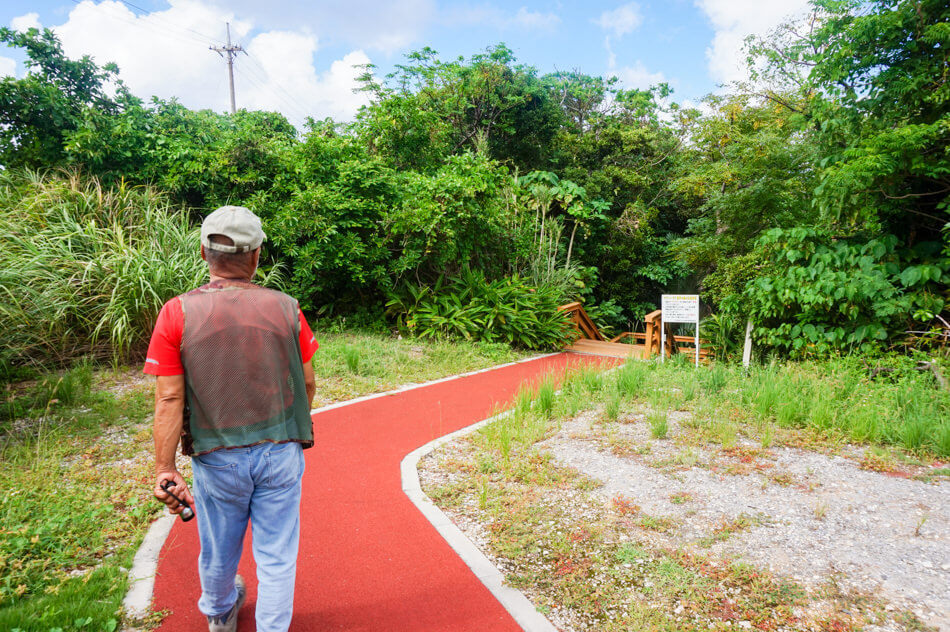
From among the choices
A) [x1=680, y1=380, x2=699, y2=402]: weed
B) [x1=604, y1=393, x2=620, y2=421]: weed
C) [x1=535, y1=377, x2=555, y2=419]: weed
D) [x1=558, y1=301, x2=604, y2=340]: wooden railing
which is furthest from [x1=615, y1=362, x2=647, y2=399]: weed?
[x1=558, y1=301, x2=604, y2=340]: wooden railing

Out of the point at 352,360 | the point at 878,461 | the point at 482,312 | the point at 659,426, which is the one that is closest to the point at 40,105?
the point at 352,360

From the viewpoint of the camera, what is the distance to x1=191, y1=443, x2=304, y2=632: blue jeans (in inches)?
81.3

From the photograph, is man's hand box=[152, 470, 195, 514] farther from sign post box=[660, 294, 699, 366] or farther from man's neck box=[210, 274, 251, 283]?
sign post box=[660, 294, 699, 366]

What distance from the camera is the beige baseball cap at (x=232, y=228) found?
202cm

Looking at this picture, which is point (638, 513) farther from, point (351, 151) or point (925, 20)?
point (351, 151)

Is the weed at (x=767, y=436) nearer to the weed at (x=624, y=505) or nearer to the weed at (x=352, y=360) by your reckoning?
the weed at (x=624, y=505)

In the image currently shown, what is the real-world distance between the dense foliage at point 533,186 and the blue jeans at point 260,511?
570 centimetres

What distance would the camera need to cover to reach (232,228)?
2.03 m

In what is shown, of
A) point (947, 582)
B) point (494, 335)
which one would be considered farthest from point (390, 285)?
point (947, 582)

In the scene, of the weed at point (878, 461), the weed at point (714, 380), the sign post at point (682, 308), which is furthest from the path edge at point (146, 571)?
the sign post at point (682, 308)

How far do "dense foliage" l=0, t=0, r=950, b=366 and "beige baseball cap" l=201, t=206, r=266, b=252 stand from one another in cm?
572

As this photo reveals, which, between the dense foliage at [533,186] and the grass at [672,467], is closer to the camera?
the grass at [672,467]

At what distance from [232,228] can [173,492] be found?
3.42 ft

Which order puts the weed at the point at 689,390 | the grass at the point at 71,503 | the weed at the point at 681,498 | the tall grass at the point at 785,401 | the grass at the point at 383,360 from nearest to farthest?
the grass at the point at 71,503 → the weed at the point at 681,498 → the tall grass at the point at 785,401 → the weed at the point at 689,390 → the grass at the point at 383,360
